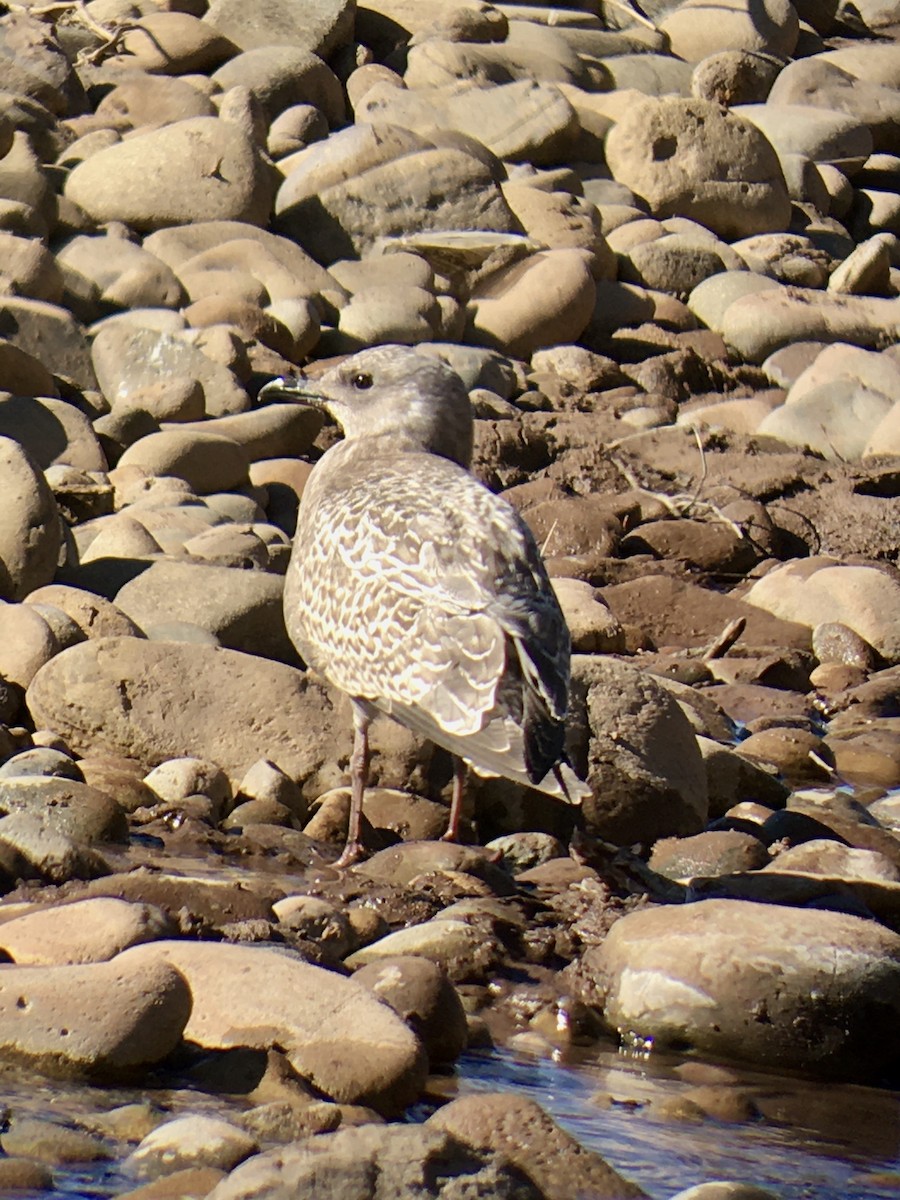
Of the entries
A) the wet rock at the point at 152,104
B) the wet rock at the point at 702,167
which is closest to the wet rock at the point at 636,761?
the wet rock at the point at 152,104

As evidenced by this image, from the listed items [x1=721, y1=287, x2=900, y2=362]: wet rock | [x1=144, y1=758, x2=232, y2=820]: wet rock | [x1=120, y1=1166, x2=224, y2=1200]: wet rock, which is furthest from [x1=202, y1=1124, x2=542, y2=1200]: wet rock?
[x1=721, y1=287, x2=900, y2=362]: wet rock

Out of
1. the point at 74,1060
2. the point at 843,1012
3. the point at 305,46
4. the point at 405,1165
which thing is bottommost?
the point at 305,46

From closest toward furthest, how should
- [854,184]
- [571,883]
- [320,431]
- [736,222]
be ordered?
[571,883], [320,431], [736,222], [854,184]

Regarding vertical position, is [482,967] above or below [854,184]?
above

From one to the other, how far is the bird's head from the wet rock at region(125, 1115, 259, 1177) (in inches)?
147

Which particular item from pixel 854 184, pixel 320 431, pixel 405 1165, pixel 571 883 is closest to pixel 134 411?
pixel 320 431

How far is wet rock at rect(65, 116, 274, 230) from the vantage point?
13906 millimetres

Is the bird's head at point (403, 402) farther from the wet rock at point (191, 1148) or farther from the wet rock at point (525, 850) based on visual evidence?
the wet rock at point (191, 1148)

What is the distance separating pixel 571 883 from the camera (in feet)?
19.6

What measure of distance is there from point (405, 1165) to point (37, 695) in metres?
3.89

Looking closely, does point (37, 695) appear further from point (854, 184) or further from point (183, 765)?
point (854, 184)

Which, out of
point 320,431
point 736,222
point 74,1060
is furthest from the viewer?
point 736,222

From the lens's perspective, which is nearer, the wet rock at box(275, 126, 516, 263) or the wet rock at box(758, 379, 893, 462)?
the wet rock at box(758, 379, 893, 462)

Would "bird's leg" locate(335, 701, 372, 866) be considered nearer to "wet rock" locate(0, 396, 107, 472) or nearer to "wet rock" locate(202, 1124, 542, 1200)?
"wet rock" locate(202, 1124, 542, 1200)
